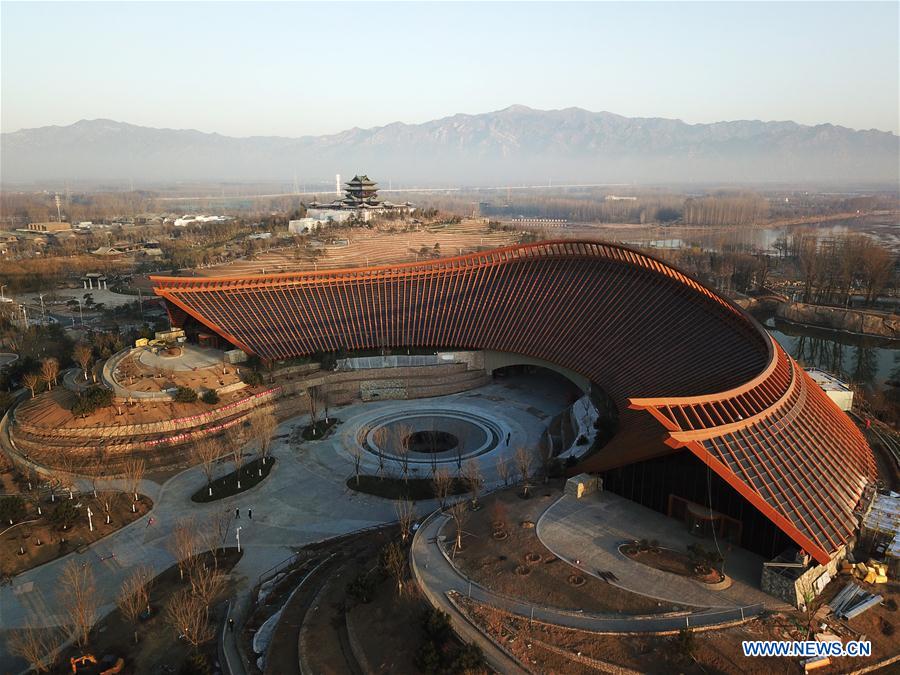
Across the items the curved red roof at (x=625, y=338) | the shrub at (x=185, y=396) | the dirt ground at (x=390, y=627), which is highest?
the curved red roof at (x=625, y=338)

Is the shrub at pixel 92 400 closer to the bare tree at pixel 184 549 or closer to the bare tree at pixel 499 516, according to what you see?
the bare tree at pixel 184 549

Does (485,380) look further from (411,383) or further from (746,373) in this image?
(746,373)

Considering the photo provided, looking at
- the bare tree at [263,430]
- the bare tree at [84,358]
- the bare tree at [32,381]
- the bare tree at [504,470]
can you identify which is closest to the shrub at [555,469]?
the bare tree at [504,470]

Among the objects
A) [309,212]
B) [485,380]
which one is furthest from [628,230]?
[485,380]

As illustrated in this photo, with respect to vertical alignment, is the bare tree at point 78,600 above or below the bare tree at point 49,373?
below

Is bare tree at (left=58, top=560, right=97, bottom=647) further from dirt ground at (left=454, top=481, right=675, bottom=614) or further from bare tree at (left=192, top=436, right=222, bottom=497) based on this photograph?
dirt ground at (left=454, top=481, right=675, bottom=614)

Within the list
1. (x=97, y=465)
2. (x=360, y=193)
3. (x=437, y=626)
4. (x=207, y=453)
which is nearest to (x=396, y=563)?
(x=437, y=626)

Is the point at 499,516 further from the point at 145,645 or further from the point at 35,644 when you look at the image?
the point at 35,644
